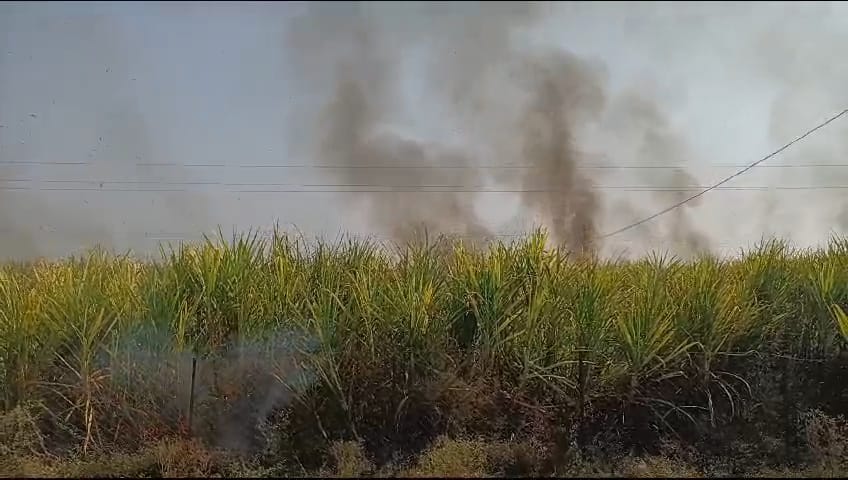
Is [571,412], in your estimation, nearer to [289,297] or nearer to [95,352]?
[289,297]

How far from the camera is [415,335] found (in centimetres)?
597

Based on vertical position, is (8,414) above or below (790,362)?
below

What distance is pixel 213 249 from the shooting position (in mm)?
6469

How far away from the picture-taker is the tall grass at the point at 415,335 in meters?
5.80

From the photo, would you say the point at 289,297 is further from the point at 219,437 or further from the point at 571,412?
the point at 571,412

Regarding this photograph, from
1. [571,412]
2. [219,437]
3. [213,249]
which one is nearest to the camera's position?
[219,437]

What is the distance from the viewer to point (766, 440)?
585 cm


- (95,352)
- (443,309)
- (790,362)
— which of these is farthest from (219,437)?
(790,362)

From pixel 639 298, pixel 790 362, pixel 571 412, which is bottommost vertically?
pixel 571 412

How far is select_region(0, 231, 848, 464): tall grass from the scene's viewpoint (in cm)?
580

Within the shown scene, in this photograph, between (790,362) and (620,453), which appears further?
(790,362)

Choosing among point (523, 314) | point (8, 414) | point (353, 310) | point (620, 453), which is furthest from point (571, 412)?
point (8, 414)

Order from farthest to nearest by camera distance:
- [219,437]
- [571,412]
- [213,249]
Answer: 1. [213,249]
2. [571,412]
3. [219,437]

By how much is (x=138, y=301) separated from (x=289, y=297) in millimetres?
1382
